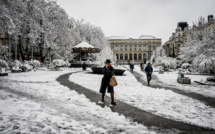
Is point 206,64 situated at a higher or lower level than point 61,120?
higher

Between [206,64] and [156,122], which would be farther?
[206,64]

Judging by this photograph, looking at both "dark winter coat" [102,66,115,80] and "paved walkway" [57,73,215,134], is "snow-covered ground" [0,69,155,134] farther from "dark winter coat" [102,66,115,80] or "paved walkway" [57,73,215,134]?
"dark winter coat" [102,66,115,80]

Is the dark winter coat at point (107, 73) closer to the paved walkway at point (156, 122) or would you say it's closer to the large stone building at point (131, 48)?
the paved walkway at point (156, 122)

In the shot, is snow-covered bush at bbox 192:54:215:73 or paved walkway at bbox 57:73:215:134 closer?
paved walkway at bbox 57:73:215:134

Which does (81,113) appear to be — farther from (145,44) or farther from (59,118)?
(145,44)

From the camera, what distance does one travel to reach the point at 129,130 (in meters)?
3.61

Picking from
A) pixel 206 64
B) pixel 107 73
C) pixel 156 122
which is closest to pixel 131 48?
pixel 206 64

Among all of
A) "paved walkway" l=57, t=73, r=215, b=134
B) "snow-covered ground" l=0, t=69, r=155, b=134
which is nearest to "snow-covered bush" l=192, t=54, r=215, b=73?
"paved walkway" l=57, t=73, r=215, b=134

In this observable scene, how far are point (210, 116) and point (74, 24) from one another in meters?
49.0

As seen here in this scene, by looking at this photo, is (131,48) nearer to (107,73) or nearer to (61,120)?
(107,73)

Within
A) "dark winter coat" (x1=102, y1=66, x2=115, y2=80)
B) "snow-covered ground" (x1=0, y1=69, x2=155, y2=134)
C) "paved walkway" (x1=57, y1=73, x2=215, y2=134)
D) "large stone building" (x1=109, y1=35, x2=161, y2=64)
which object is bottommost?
"paved walkway" (x1=57, y1=73, x2=215, y2=134)

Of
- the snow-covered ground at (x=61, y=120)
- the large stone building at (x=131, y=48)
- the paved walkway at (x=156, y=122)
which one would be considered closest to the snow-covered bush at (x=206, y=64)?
the paved walkway at (x=156, y=122)

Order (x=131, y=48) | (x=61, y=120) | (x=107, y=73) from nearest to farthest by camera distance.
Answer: (x=61, y=120) < (x=107, y=73) < (x=131, y=48)

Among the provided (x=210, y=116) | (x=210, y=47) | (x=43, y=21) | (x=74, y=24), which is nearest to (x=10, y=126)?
(x=210, y=116)
